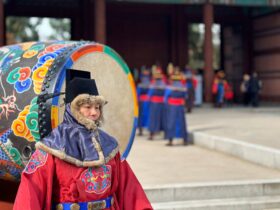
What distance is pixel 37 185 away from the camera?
8.75ft

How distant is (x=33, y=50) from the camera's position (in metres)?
4.15

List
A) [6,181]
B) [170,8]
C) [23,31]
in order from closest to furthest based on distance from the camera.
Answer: [6,181], [170,8], [23,31]

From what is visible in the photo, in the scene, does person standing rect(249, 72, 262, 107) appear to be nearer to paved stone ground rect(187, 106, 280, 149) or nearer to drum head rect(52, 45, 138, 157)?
paved stone ground rect(187, 106, 280, 149)

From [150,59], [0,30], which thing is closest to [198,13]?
[150,59]

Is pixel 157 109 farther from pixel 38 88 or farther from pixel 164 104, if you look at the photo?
pixel 38 88

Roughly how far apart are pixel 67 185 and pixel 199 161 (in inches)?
208

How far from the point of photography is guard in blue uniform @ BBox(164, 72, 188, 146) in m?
9.86

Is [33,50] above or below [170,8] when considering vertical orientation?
below

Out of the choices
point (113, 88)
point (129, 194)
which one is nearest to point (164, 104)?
point (113, 88)

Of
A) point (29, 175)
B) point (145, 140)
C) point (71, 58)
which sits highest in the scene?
point (71, 58)

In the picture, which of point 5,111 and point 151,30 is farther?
point 151,30

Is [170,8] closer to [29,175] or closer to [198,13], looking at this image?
[198,13]

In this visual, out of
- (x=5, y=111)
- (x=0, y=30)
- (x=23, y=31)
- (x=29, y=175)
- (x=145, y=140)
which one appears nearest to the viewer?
(x=29, y=175)

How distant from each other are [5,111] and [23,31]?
128 ft
